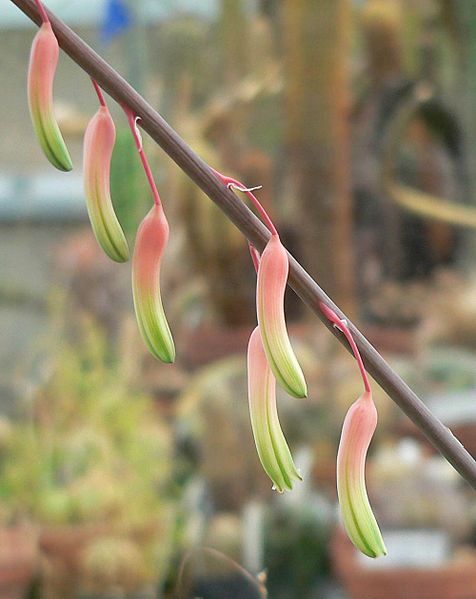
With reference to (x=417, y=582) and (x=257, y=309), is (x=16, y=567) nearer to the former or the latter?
(x=417, y=582)

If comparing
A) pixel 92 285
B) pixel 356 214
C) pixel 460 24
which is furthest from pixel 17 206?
pixel 460 24

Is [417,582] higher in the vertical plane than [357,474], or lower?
lower

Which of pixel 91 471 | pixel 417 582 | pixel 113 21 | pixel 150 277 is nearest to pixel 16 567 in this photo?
pixel 91 471

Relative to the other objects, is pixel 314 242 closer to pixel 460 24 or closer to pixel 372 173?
pixel 372 173

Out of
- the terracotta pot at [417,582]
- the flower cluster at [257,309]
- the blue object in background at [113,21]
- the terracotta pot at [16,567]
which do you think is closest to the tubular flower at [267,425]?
the flower cluster at [257,309]

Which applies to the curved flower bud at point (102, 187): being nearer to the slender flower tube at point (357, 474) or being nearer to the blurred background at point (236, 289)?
the slender flower tube at point (357, 474)

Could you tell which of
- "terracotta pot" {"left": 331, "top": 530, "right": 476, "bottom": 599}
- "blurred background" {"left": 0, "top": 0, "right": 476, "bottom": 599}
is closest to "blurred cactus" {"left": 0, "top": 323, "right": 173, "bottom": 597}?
"blurred background" {"left": 0, "top": 0, "right": 476, "bottom": 599}
